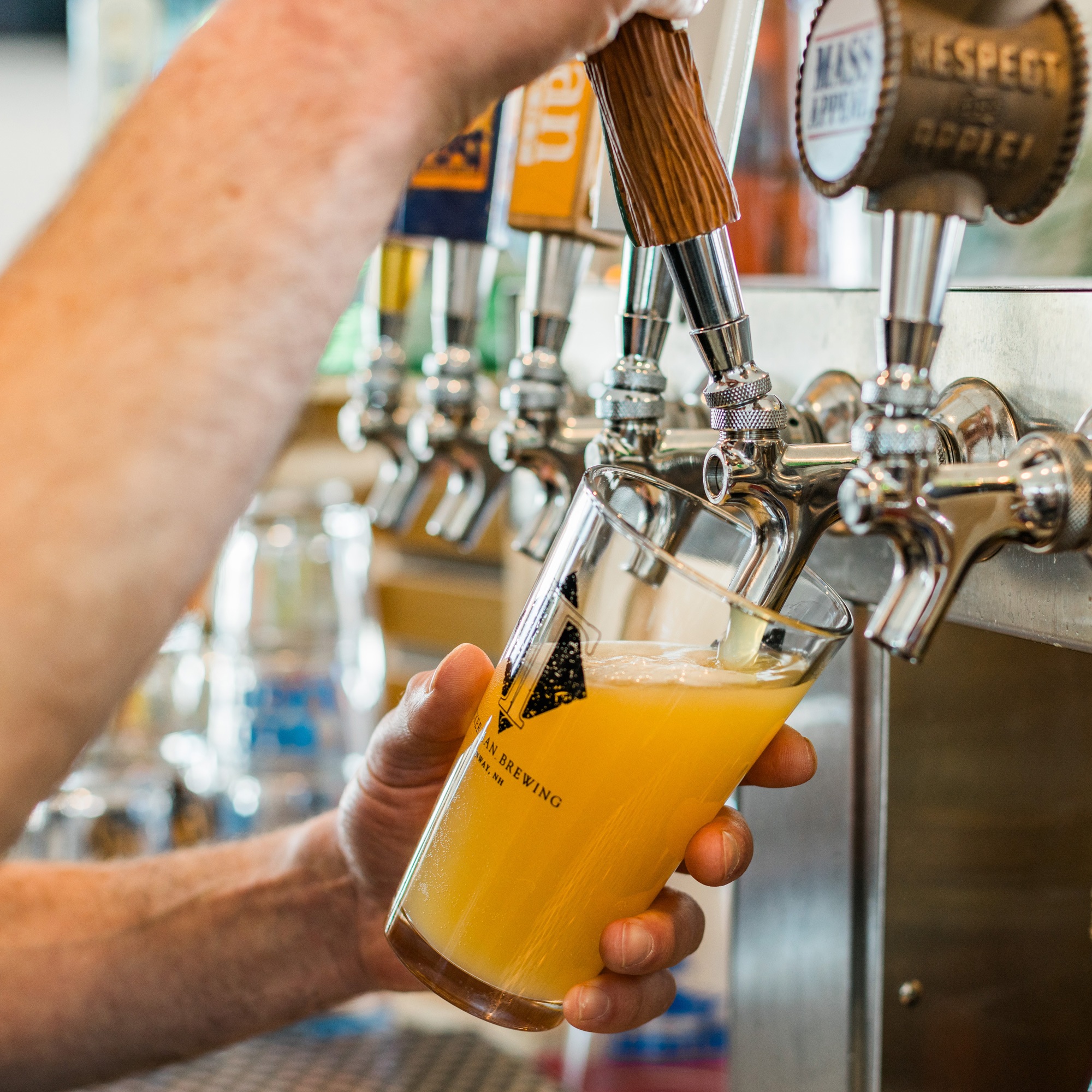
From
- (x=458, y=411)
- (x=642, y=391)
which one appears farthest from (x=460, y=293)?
(x=642, y=391)

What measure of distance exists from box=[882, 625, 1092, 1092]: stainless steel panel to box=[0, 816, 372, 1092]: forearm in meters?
0.33

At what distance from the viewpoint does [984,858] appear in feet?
2.00

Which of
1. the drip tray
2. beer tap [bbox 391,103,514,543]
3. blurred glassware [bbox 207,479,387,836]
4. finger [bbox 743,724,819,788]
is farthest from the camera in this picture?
blurred glassware [bbox 207,479,387,836]

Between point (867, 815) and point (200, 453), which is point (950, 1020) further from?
point (200, 453)

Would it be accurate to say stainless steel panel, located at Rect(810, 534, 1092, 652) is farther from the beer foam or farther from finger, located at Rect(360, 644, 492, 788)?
finger, located at Rect(360, 644, 492, 788)

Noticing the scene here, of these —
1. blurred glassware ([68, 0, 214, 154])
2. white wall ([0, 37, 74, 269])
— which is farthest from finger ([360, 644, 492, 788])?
white wall ([0, 37, 74, 269])

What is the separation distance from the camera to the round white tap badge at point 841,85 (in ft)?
1.08

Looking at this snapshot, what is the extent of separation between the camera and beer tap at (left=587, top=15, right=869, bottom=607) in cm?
39

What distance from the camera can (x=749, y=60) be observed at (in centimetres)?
50

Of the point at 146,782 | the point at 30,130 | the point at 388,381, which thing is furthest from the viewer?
the point at 30,130

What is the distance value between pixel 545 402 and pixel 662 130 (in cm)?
23

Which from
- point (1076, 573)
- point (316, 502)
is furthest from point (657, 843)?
point (316, 502)

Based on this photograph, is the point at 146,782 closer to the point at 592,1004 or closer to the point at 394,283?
the point at 394,283

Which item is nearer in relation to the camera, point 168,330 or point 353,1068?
point 168,330
